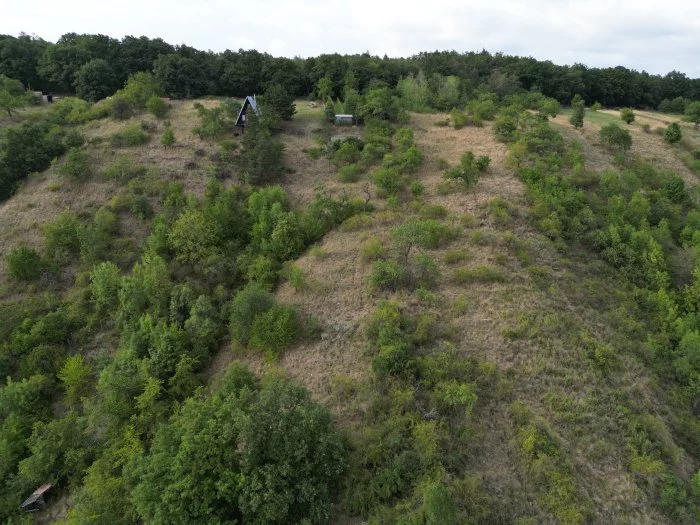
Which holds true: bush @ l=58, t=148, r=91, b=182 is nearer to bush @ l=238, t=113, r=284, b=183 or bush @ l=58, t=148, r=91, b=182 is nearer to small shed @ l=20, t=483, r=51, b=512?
bush @ l=238, t=113, r=284, b=183

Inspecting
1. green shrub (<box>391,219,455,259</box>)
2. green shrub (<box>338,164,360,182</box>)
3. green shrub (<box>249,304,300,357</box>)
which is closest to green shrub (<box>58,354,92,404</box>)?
green shrub (<box>249,304,300,357</box>)

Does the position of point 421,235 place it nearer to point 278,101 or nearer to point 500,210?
point 500,210

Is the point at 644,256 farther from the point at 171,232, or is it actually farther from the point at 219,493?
the point at 171,232

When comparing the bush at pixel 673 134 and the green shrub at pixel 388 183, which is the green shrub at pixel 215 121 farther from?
the bush at pixel 673 134

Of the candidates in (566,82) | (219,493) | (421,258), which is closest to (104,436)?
(219,493)

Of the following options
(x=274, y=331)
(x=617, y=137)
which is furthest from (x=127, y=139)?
(x=617, y=137)

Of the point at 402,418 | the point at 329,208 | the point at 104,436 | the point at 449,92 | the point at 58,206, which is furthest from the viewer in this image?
the point at 449,92
